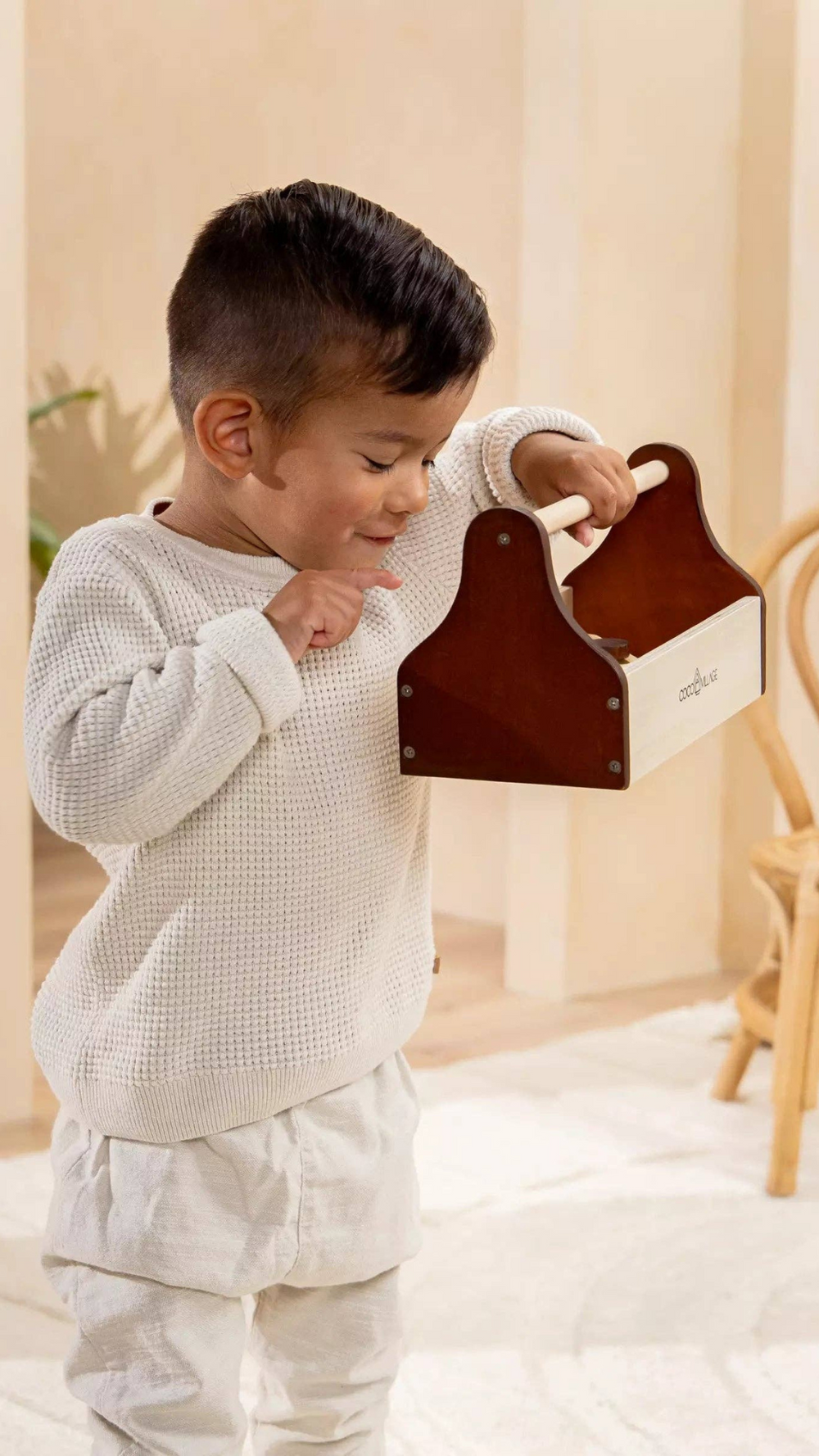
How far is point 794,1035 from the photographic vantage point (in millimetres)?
2107

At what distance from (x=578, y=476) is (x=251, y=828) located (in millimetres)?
333

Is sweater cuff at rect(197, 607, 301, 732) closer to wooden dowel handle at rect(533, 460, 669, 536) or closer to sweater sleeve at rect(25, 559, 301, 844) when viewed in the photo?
sweater sleeve at rect(25, 559, 301, 844)

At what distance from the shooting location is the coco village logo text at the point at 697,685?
97 cm

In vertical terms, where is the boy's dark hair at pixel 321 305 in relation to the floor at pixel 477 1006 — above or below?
above

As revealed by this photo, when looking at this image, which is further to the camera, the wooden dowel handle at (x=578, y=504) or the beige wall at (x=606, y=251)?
the beige wall at (x=606, y=251)

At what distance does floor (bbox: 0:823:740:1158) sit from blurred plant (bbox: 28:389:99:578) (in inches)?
41.1

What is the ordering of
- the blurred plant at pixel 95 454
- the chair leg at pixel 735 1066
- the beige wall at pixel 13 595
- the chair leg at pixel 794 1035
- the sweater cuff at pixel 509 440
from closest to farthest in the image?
the sweater cuff at pixel 509 440
the chair leg at pixel 794 1035
the beige wall at pixel 13 595
the chair leg at pixel 735 1066
the blurred plant at pixel 95 454

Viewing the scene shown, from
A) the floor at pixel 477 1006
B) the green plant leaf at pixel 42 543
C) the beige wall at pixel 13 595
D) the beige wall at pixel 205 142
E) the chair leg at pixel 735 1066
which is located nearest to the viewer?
the beige wall at pixel 13 595

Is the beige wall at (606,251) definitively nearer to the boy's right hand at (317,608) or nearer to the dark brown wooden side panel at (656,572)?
the dark brown wooden side panel at (656,572)

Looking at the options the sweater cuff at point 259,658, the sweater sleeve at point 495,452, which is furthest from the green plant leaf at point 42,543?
the sweater cuff at point 259,658

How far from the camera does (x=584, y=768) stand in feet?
2.87

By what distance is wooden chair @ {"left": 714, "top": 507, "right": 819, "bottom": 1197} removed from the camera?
2076mm

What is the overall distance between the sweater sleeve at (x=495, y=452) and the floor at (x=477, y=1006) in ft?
4.67

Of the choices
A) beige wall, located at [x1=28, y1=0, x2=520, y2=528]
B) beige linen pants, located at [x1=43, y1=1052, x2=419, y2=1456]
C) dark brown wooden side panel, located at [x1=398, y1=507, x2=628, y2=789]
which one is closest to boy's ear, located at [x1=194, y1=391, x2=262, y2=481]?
dark brown wooden side panel, located at [x1=398, y1=507, x2=628, y2=789]
